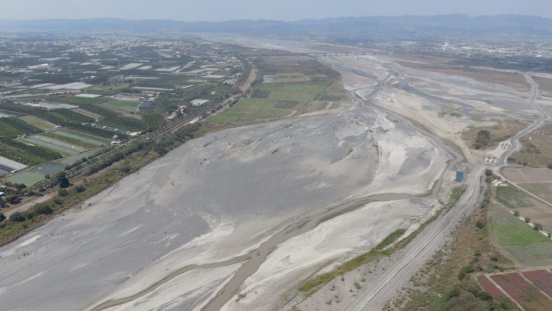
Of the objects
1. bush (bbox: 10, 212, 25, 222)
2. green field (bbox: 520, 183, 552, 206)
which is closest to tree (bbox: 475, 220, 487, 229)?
green field (bbox: 520, 183, 552, 206)

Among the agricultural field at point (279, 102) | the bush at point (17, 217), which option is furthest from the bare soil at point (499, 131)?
the bush at point (17, 217)

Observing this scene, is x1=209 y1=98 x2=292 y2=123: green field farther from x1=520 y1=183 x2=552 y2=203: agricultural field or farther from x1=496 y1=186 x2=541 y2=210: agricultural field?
x1=520 y1=183 x2=552 y2=203: agricultural field

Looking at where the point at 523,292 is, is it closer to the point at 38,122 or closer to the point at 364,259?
the point at 364,259

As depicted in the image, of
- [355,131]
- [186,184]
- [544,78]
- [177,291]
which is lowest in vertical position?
[177,291]

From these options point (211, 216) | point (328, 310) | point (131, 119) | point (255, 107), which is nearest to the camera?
point (328, 310)

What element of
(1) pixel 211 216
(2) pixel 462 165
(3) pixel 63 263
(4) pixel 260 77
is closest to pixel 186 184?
(1) pixel 211 216

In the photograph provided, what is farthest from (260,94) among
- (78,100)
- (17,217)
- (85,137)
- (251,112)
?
(17,217)

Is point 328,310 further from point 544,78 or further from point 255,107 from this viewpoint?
point 544,78
